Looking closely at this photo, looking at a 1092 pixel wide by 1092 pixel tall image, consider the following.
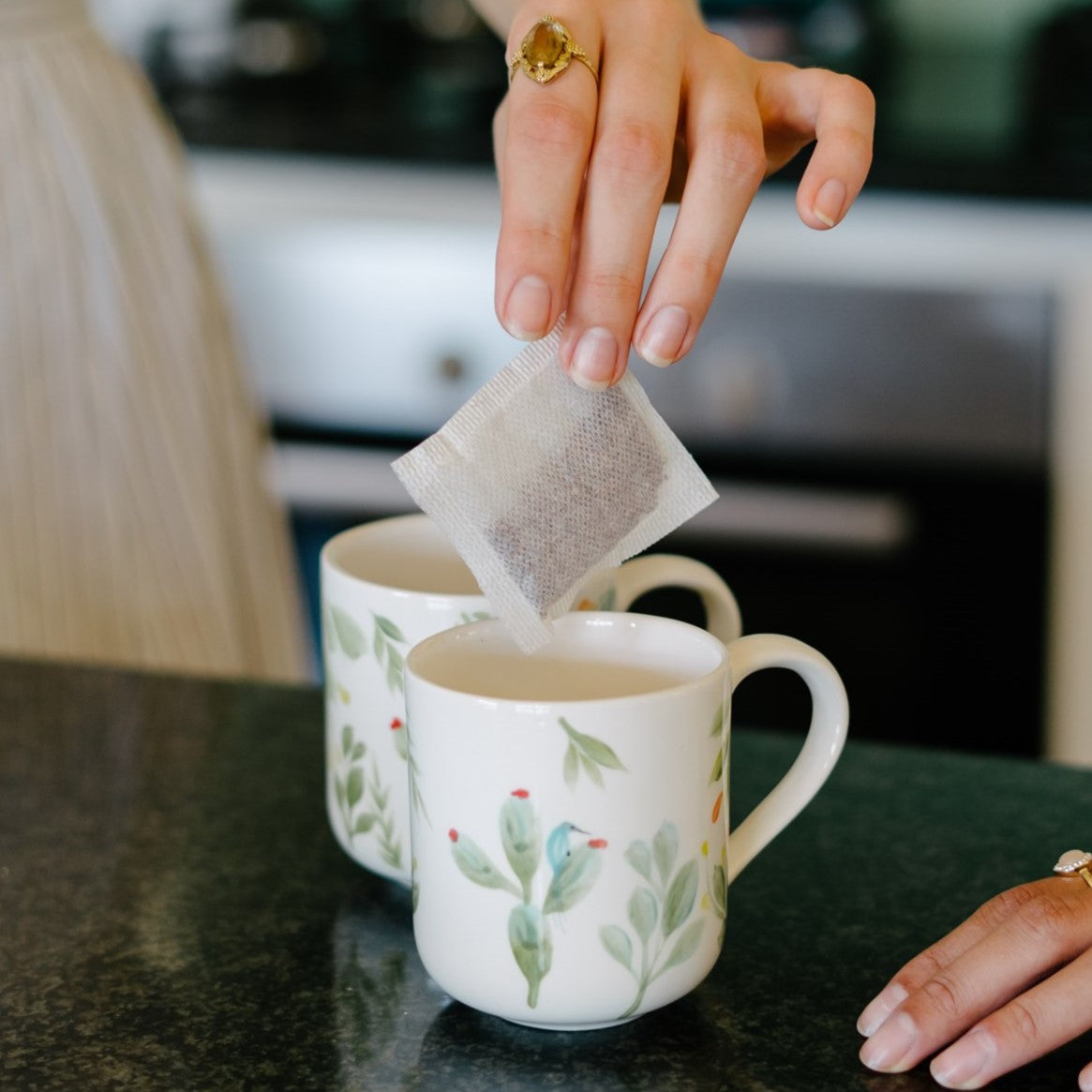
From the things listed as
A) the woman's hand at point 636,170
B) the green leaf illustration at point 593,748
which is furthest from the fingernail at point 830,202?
the green leaf illustration at point 593,748

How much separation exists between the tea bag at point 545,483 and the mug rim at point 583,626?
0.02 m

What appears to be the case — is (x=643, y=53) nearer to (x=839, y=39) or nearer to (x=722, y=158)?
(x=722, y=158)

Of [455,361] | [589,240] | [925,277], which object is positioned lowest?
[455,361]

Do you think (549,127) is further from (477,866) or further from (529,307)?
(477,866)

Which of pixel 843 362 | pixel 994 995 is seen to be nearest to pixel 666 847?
pixel 994 995

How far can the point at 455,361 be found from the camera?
6.07ft

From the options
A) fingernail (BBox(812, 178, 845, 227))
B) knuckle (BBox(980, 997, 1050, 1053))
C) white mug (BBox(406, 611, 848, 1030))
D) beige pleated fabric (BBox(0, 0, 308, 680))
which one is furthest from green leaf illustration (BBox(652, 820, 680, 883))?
beige pleated fabric (BBox(0, 0, 308, 680))

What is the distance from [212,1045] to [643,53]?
379 millimetres

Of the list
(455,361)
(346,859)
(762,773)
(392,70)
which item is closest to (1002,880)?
(762,773)

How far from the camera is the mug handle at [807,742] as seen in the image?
1.66ft

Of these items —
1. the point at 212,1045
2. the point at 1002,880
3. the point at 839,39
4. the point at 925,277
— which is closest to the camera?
the point at 212,1045

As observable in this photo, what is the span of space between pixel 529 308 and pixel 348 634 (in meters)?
0.15

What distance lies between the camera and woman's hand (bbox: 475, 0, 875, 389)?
1.64 ft

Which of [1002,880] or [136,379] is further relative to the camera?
[136,379]
